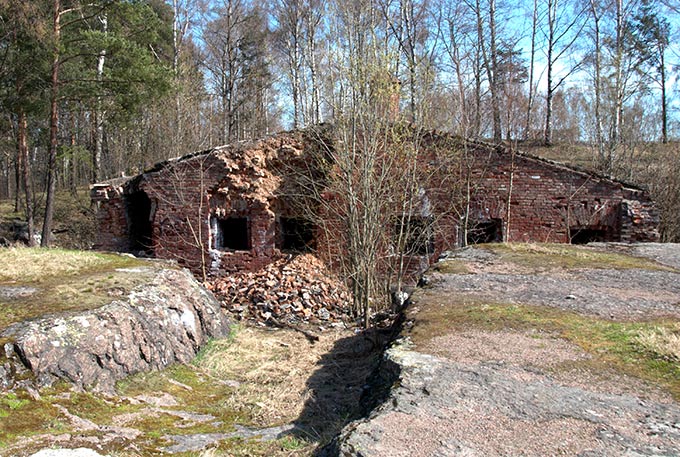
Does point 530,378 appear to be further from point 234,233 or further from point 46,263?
point 234,233

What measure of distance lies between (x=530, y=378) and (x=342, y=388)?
3.07 metres

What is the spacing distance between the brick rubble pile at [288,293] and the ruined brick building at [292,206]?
600mm

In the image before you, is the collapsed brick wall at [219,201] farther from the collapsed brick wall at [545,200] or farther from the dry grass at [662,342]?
the dry grass at [662,342]

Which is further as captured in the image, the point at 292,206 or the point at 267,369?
the point at 292,206

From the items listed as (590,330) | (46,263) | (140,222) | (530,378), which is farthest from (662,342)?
(140,222)

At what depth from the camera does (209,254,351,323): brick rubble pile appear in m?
11.1

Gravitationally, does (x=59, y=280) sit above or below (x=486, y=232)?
below

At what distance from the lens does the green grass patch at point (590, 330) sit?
3.21 m

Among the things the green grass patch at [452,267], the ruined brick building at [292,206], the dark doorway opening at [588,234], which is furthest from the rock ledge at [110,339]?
the dark doorway opening at [588,234]

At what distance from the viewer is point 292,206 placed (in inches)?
537

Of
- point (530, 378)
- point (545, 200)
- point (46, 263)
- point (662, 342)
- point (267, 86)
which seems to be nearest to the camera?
point (530, 378)

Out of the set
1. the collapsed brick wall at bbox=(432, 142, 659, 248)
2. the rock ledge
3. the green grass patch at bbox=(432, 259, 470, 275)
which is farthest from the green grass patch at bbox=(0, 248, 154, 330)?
the collapsed brick wall at bbox=(432, 142, 659, 248)

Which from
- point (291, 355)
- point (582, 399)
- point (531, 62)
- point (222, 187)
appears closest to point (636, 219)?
point (291, 355)

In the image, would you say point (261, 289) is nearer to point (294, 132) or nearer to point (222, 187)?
point (222, 187)
